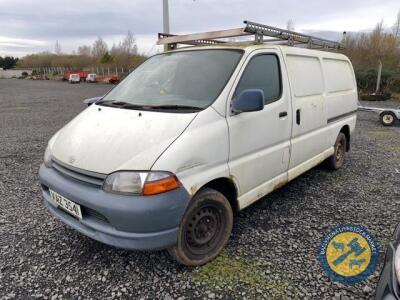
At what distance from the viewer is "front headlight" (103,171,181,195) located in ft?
7.13

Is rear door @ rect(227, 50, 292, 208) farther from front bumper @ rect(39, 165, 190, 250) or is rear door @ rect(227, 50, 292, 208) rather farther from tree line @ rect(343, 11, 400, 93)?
tree line @ rect(343, 11, 400, 93)

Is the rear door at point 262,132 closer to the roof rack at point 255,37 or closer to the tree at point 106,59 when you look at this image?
the roof rack at point 255,37

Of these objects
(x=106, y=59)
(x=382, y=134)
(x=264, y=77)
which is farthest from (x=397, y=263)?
(x=106, y=59)

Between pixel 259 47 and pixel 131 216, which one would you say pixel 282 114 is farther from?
pixel 131 216

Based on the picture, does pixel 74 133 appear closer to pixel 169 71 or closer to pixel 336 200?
pixel 169 71

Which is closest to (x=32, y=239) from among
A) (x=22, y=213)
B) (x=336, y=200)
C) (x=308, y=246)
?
(x=22, y=213)

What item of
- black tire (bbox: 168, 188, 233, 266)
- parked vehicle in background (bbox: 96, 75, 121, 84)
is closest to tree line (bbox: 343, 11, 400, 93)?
black tire (bbox: 168, 188, 233, 266)

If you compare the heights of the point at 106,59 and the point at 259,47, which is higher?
the point at 106,59

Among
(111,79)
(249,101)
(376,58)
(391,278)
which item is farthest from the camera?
(111,79)

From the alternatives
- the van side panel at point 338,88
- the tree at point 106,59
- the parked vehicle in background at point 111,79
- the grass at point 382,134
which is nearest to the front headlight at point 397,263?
the van side panel at point 338,88

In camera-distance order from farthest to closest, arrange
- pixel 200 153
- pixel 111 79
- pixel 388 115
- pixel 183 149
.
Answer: pixel 111 79
pixel 388 115
pixel 200 153
pixel 183 149

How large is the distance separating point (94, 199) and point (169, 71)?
5.29 ft

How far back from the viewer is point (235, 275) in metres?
2.56

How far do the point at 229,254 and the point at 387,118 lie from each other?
8.83m
